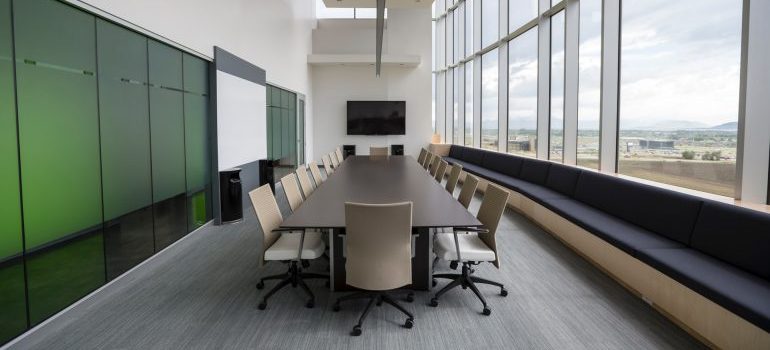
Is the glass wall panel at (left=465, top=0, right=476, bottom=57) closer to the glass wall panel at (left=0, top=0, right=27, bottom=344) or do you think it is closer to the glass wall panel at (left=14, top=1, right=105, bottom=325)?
the glass wall panel at (left=14, top=1, right=105, bottom=325)

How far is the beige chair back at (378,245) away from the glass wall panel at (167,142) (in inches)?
103

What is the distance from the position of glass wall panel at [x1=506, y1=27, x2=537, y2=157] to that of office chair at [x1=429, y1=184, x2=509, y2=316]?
5.28m

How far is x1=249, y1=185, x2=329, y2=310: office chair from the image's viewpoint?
323cm

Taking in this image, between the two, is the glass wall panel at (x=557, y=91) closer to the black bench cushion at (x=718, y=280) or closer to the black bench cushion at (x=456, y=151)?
the black bench cushion at (x=718, y=280)

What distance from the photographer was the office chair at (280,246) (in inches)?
127

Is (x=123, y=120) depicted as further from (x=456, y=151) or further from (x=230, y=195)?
(x=456, y=151)

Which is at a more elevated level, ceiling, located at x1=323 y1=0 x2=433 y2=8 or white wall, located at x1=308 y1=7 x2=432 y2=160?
ceiling, located at x1=323 y1=0 x2=433 y2=8

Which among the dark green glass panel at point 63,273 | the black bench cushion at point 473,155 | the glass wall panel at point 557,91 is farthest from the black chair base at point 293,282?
the black bench cushion at point 473,155

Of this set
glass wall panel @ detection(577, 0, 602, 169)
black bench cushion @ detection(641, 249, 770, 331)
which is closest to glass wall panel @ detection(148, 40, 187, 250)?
black bench cushion @ detection(641, 249, 770, 331)

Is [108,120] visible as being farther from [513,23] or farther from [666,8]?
[513,23]

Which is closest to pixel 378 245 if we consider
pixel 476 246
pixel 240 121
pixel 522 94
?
pixel 476 246

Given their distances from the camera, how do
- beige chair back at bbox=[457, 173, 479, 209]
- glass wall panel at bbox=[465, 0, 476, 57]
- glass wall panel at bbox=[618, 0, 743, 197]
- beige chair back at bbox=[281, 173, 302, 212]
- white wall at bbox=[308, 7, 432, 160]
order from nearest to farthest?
1. glass wall panel at bbox=[618, 0, 743, 197]
2. beige chair back at bbox=[281, 173, 302, 212]
3. beige chair back at bbox=[457, 173, 479, 209]
4. glass wall panel at bbox=[465, 0, 476, 57]
5. white wall at bbox=[308, 7, 432, 160]

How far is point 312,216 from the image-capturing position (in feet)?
10.9

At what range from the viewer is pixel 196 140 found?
5441mm
